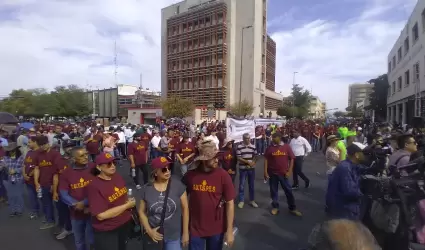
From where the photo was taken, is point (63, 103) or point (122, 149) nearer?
point (122, 149)

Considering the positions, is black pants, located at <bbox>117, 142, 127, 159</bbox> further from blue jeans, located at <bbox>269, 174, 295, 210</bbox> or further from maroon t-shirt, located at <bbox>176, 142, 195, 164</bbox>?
blue jeans, located at <bbox>269, 174, 295, 210</bbox>

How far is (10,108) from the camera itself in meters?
73.5

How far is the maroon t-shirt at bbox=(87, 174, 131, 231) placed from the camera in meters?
3.14

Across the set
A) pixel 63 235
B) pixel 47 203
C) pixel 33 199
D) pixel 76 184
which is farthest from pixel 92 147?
pixel 76 184

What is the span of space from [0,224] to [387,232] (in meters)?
6.94

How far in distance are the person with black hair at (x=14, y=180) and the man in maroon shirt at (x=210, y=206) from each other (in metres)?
5.01

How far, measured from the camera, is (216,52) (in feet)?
159

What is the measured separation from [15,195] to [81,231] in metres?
3.35

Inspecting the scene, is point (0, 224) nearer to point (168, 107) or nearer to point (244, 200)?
point (244, 200)

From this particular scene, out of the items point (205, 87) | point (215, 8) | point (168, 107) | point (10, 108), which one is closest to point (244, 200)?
point (168, 107)

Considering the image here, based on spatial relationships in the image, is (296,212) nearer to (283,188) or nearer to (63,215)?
(283,188)

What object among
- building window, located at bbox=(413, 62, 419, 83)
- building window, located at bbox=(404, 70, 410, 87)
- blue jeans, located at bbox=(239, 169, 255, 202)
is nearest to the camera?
blue jeans, located at bbox=(239, 169, 255, 202)

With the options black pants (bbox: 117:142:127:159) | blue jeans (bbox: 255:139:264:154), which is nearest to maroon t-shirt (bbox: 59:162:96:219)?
black pants (bbox: 117:142:127:159)

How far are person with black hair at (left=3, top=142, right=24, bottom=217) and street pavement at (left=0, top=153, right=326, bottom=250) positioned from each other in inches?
11.0
